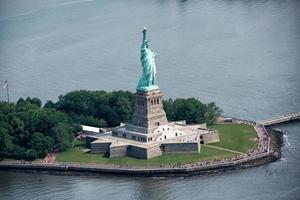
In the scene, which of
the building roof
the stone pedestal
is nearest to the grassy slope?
the stone pedestal

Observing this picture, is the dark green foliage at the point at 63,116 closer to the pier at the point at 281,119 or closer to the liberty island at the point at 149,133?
the liberty island at the point at 149,133

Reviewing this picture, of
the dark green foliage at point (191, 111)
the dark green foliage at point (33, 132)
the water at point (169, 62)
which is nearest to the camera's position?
the water at point (169, 62)

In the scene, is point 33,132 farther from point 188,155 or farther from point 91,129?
point 188,155

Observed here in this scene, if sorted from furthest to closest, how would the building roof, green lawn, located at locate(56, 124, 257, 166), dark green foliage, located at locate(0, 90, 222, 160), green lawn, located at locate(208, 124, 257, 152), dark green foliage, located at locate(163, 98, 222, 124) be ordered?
dark green foliage, located at locate(163, 98, 222, 124)
the building roof
dark green foliage, located at locate(0, 90, 222, 160)
green lawn, located at locate(208, 124, 257, 152)
green lawn, located at locate(56, 124, 257, 166)

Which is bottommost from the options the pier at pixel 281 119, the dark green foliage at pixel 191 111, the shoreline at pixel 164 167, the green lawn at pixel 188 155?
the shoreline at pixel 164 167

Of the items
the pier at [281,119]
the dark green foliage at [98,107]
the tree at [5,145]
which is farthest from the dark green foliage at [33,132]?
the pier at [281,119]

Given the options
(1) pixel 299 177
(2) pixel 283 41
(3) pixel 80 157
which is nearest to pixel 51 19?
(2) pixel 283 41

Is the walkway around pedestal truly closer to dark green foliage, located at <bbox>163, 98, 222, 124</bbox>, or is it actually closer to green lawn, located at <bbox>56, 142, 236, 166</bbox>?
green lawn, located at <bbox>56, 142, 236, 166</bbox>
